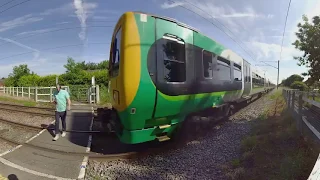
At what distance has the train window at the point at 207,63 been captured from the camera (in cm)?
585

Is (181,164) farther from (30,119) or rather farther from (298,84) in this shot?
(298,84)

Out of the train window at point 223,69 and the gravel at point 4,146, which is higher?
the train window at point 223,69

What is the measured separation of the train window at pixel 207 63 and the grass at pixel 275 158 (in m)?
2.00

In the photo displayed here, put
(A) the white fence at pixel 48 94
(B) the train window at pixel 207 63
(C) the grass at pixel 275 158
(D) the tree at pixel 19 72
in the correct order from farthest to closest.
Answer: (D) the tree at pixel 19 72
(A) the white fence at pixel 48 94
(B) the train window at pixel 207 63
(C) the grass at pixel 275 158

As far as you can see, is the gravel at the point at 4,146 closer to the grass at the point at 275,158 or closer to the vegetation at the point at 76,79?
the grass at the point at 275,158

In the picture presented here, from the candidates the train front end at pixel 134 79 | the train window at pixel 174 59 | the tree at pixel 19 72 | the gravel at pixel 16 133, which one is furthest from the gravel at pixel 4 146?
the tree at pixel 19 72

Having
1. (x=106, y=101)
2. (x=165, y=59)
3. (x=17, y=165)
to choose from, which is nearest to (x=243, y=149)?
(x=165, y=59)

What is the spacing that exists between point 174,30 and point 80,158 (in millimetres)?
3602

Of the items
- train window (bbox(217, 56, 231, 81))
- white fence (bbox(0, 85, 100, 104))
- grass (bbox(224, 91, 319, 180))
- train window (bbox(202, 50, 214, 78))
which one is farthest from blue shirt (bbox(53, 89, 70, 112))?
white fence (bbox(0, 85, 100, 104))

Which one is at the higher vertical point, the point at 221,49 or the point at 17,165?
the point at 221,49

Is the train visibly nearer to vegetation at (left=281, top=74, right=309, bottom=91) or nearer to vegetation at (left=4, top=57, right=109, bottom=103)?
vegetation at (left=281, top=74, right=309, bottom=91)

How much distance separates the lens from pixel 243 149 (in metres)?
5.06

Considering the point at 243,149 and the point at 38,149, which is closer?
the point at 243,149

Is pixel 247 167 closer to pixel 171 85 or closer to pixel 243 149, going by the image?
pixel 243 149
